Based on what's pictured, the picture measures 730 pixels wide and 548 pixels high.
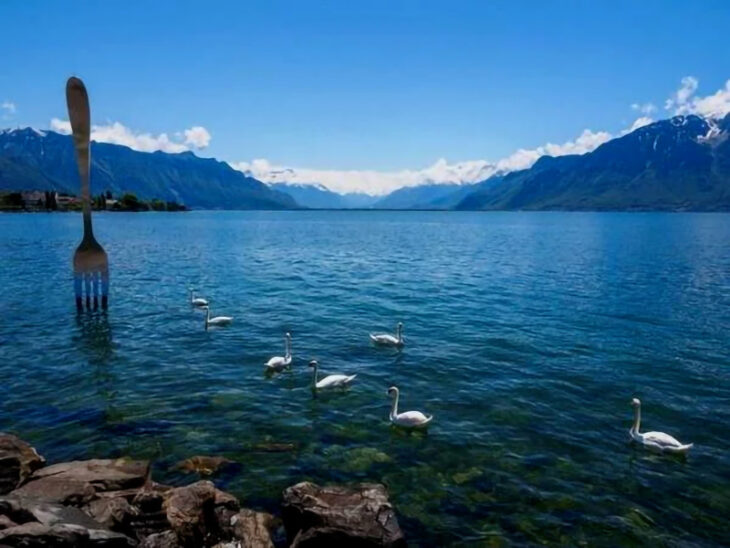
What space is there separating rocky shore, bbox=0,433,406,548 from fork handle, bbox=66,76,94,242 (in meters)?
23.3

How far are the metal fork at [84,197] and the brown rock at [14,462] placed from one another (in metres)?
20.5

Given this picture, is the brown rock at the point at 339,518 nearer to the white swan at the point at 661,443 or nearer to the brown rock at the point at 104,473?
the brown rock at the point at 104,473

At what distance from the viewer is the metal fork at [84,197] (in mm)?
30964

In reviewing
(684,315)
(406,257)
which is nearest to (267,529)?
(684,315)

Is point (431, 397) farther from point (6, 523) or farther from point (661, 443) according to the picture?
point (6, 523)

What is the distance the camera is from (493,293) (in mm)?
48875

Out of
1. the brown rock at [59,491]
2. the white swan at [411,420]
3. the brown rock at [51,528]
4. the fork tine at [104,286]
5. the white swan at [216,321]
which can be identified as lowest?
the white swan at [411,420]

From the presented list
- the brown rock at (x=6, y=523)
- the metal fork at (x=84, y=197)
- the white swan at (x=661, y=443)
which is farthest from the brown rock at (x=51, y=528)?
the metal fork at (x=84, y=197)

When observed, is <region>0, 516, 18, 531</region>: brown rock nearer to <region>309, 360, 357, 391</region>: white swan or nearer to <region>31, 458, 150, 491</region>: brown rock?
<region>31, 458, 150, 491</region>: brown rock

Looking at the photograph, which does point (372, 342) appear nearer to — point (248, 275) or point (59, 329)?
point (59, 329)

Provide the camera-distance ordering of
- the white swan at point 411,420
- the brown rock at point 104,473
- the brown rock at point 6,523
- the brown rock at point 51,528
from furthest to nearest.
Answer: the white swan at point 411,420
the brown rock at point 104,473
the brown rock at point 6,523
the brown rock at point 51,528

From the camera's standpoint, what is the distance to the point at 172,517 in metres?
11.3

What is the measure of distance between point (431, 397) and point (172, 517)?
13.0 meters

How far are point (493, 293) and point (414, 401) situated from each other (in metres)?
28.8
